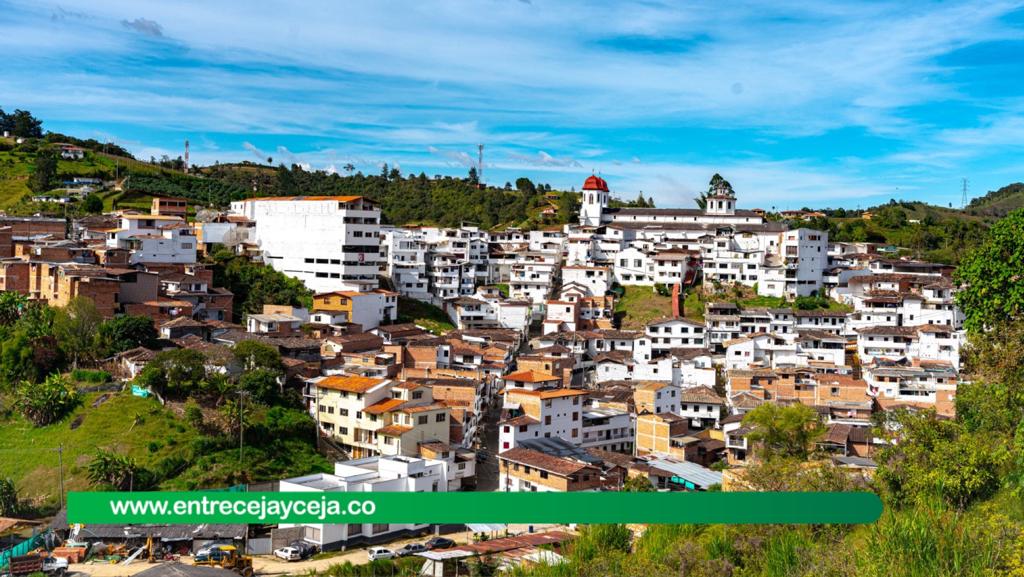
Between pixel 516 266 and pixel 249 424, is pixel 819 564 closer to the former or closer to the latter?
pixel 249 424

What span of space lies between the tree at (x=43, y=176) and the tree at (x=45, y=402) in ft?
86.4

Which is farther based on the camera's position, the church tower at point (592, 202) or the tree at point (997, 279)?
the church tower at point (592, 202)

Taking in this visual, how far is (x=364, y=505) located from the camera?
5020 mm

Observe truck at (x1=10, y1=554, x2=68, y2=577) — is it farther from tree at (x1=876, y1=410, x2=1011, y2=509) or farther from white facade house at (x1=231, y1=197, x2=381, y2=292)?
white facade house at (x1=231, y1=197, x2=381, y2=292)

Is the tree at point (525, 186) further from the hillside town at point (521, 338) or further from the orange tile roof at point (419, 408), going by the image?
the orange tile roof at point (419, 408)

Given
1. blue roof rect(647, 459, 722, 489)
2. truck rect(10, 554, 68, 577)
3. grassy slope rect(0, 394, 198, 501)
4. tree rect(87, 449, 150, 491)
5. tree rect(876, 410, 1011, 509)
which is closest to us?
tree rect(876, 410, 1011, 509)

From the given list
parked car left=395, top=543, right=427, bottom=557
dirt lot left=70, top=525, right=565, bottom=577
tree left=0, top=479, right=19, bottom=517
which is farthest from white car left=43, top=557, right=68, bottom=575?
parked car left=395, top=543, right=427, bottom=557

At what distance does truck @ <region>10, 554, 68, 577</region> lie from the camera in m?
13.9

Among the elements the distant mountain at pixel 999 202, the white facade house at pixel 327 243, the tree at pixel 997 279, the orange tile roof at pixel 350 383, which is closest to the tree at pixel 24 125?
the white facade house at pixel 327 243

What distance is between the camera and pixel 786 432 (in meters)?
19.3

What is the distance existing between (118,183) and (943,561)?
48.5 m

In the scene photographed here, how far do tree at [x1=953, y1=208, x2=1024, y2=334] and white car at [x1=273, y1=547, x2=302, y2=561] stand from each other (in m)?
12.3

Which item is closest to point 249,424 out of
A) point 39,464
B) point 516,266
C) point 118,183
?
point 39,464

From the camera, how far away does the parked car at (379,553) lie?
15.3 m
